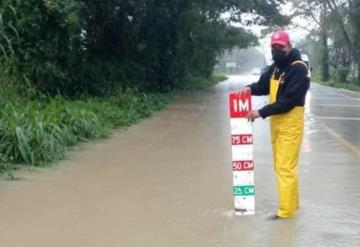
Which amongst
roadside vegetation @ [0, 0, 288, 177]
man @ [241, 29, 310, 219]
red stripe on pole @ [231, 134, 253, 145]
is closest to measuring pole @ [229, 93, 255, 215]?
red stripe on pole @ [231, 134, 253, 145]

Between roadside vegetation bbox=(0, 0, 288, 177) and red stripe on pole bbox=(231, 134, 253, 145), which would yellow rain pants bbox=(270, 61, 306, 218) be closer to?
red stripe on pole bbox=(231, 134, 253, 145)

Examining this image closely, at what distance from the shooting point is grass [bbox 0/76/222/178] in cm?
946

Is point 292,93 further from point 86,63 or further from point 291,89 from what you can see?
point 86,63

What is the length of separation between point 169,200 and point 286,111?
1.92 m

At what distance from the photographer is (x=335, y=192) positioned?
26.8 ft

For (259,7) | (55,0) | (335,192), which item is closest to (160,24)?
(259,7)

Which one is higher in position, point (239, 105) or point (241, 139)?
point (239, 105)

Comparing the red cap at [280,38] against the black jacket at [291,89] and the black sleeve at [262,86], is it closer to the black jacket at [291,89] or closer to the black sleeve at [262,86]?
the black jacket at [291,89]

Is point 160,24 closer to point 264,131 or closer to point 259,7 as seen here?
point 259,7

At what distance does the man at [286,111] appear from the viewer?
6.43 m

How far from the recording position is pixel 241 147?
6660mm

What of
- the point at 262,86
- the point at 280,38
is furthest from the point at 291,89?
the point at 262,86

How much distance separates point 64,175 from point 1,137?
126 centimetres

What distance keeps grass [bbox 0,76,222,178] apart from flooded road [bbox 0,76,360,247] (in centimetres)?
33
